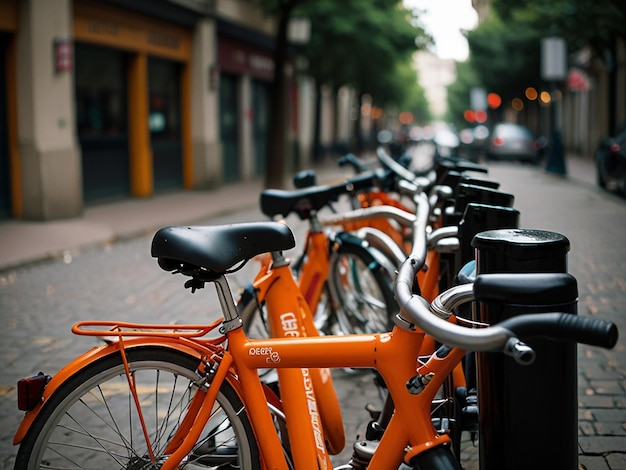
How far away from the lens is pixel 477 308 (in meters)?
2.48

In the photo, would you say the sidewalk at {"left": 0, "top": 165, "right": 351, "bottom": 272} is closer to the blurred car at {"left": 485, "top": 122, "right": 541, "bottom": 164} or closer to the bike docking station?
the bike docking station

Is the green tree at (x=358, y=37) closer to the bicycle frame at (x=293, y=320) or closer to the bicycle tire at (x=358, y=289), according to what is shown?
the bicycle tire at (x=358, y=289)

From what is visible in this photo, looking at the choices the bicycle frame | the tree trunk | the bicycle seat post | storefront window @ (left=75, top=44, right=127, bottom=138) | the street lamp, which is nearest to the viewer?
the bicycle seat post

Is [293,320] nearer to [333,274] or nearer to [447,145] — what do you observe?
[333,274]

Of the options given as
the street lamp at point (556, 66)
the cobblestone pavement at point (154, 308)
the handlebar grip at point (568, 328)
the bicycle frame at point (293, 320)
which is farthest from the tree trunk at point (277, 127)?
the handlebar grip at point (568, 328)

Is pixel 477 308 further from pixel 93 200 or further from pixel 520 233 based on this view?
pixel 93 200

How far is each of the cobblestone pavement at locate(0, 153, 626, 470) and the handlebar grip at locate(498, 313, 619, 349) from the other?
53 centimetres

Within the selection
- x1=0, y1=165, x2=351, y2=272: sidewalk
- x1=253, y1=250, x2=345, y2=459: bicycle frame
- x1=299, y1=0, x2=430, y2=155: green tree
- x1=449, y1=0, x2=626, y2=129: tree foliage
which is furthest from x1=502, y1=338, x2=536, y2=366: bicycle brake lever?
x1=299, y1=0, x2=430, y2=155: green tree

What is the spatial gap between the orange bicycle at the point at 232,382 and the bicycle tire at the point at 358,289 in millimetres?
1881

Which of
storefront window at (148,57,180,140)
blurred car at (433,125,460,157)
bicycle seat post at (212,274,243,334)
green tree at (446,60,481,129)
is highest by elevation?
green tree at (446,60,481,129)

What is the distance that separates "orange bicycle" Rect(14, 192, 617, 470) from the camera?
2373mm

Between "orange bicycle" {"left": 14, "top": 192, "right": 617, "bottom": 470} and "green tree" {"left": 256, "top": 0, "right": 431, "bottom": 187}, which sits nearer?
"orange bicycle" {"left": 14, "top": 192, "right": 617, "bottom": 470}

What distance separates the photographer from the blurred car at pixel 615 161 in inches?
659

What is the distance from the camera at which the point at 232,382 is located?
104 inches
